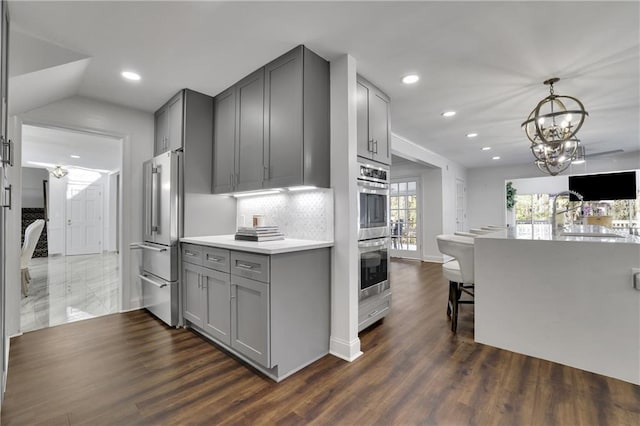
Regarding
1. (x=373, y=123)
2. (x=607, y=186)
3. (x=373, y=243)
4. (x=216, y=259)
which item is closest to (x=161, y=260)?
(x=216, y=259)

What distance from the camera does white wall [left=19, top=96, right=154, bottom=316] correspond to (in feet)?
10.7

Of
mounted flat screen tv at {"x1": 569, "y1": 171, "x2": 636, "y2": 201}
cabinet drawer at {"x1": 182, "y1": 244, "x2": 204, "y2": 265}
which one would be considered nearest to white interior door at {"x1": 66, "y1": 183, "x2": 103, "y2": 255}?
cabinet drawer at {"x1": 182, "y1": 244, "x2": 204, "y2": 265}

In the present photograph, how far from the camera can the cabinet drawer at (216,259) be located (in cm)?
234

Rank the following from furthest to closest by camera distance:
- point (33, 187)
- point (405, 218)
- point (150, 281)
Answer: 1. point (33, 187)
2. point (405, 218)
3. point (150, 281)

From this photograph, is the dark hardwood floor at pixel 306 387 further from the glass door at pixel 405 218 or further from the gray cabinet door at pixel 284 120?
the glass door at pixel 405 218

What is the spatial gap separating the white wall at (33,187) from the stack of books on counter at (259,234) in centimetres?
881

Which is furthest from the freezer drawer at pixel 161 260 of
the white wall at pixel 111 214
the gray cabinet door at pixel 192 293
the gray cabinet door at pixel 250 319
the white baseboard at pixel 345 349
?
the white wall at pixel 111 214

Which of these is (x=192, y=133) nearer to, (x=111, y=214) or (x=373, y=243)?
(x=373, y=243)

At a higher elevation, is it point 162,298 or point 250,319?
point 250,319

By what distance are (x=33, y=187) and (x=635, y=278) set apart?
1180 cm

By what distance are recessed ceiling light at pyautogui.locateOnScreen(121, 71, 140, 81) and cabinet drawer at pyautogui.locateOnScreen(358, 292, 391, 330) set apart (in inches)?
124

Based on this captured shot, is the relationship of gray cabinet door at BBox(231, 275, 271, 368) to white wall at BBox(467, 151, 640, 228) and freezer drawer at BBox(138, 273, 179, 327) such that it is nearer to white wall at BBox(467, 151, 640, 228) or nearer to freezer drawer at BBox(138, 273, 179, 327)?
freezer drawer at BBox(138, 273, 179, 327)

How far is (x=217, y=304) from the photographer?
243cm

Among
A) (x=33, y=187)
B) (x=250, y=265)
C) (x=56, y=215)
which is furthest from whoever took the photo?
(x=56, y=215)
